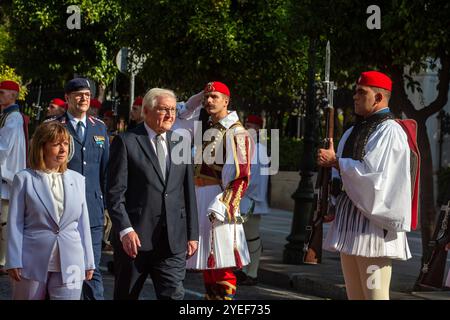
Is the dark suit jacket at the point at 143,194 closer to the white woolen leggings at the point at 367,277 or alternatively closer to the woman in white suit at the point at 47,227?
the woman in white suit at the point at 47,227

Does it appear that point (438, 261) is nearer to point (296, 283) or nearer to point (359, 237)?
point (359, 237)

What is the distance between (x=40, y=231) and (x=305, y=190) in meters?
8.02

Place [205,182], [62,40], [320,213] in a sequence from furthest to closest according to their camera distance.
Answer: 1. [62,40]
2. [205,182]
3. [320,213]

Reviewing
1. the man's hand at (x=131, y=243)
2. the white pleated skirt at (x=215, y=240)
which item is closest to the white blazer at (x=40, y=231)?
the man's hand at (x=131, y=243)

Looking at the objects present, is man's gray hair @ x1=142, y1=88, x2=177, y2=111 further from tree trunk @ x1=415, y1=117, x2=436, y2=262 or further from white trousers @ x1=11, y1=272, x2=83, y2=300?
tree trunk @ x1=415, y1=117, x2=436, y2=262

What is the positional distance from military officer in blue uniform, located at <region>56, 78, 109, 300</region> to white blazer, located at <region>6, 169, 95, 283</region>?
210cm

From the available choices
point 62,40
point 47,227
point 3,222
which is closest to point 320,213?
point 47,227

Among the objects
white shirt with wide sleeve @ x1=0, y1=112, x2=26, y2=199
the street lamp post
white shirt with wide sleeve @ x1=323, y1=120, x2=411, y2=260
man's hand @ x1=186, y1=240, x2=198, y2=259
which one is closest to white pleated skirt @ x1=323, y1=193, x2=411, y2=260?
white shirt with wide sleeve @ x1=323, y1=120, x2=411, y2=260

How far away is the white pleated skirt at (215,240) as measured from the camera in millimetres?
9141

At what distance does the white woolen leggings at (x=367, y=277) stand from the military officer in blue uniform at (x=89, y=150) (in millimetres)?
2412

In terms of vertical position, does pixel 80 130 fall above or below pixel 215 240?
above

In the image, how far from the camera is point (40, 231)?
23.5ft

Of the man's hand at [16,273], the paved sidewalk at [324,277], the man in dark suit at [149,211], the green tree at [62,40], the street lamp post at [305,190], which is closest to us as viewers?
the man's hand at [16,273]

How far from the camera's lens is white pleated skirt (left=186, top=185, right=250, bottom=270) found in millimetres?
9141
